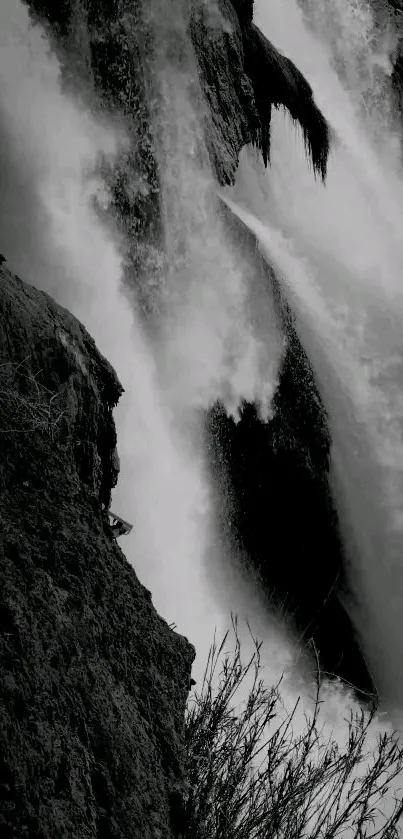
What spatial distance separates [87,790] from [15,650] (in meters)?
0.44

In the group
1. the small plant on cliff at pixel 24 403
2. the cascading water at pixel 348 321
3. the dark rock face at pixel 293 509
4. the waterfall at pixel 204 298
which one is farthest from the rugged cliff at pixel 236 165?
the small plant on cliff at pixel 24 403

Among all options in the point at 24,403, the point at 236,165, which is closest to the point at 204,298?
the point at 236,165

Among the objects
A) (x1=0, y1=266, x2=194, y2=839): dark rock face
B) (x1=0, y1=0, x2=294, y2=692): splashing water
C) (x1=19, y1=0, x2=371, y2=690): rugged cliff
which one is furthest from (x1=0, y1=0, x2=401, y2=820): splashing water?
(x1=0, y1=266, x2=194, y2=839): dark rock face

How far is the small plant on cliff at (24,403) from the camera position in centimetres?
256

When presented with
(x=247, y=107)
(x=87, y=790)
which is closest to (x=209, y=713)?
(x=87, y=790)

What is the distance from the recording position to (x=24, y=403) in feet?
8.68

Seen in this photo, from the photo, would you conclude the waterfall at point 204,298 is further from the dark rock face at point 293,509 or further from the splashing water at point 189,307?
the dark rock face at point 293,509

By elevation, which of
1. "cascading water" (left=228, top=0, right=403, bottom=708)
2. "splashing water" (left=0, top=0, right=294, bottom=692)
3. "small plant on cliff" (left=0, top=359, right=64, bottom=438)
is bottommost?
"small plant on cliff" (left=0, top=359, right=64, bottom=438)

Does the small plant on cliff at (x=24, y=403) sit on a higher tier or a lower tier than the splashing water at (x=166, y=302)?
lower

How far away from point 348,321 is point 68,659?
7176 mm

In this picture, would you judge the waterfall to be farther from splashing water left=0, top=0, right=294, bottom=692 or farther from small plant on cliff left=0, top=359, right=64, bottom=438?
small plant on cliff left=0, top=359, right=64, bottom=438

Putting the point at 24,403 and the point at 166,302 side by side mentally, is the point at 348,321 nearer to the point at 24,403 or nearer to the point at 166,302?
the point at 166,302

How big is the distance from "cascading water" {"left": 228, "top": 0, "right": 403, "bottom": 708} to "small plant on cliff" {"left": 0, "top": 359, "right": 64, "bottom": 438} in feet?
17.4

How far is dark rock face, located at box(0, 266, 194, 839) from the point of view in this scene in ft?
6.20
